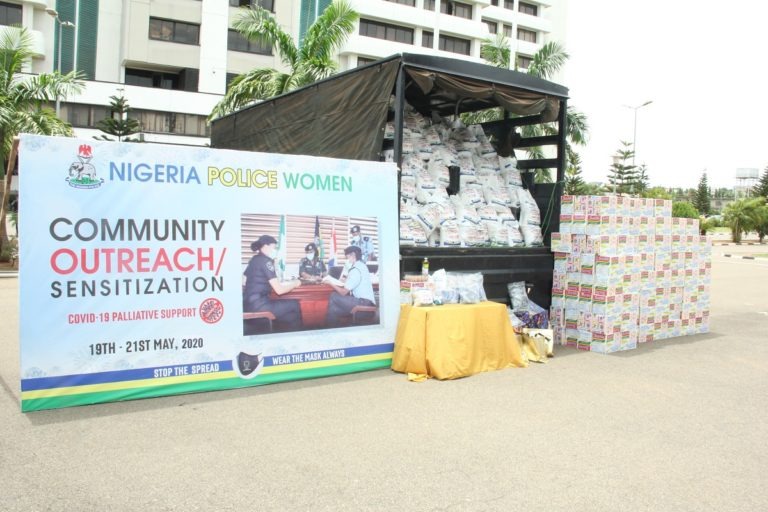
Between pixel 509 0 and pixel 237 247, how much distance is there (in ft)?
190

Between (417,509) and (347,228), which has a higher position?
(347,228)

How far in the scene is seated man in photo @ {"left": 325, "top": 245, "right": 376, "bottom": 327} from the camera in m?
6.57

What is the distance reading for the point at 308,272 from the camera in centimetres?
644

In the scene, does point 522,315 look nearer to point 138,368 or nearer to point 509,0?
point 138,368

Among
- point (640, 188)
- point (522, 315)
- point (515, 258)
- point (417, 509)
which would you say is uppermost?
point (640, 188)

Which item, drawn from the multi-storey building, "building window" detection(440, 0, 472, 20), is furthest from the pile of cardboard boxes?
"building window" detection(440, 0, 472, 20)

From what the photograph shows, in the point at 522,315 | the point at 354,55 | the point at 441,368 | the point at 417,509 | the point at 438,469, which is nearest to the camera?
the point at 417,509

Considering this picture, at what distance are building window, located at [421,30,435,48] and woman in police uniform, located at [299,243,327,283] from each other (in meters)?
45.8

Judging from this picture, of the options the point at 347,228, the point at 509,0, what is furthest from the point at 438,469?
the point at 509,0

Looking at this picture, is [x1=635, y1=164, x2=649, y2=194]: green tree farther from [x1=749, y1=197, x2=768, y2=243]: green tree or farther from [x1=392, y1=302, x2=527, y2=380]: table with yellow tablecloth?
[x1=392, y1=302, x2=527, y2=380]: table with yellow tablecloth

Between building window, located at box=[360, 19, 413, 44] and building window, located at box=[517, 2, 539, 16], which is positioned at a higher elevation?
building window, located at box=[517, 2, 539, 16]

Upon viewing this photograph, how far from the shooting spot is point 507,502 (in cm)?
372

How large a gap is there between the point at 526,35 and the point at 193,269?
193 feet

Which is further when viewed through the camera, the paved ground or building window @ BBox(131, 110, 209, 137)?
building window @ BBox(131, 110, 209, 137)
